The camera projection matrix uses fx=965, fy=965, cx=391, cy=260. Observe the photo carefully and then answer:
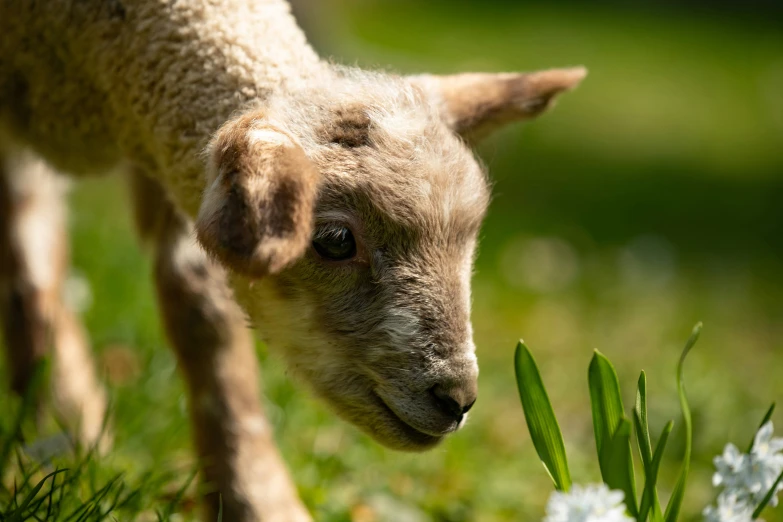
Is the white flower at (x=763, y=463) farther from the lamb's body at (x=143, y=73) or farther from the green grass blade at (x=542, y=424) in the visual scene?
the lamb's body at (x=143, y=73)

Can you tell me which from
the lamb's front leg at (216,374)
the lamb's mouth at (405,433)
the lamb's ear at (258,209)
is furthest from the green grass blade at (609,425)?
the lamb's front leg at (216,374)

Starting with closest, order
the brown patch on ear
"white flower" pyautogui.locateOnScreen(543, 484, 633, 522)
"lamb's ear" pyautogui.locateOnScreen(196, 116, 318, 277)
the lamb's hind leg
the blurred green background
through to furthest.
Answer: "white flower" pyautogui.locateOnScreen(543, 484, 633, 522) → "lamb's ear" pyautogui.locateOnScreen(196, 116, 318, 277) → the brown patch on ear → the blurred green background → the lamb's hind leg

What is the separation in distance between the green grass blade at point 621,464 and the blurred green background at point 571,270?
3.62 feet

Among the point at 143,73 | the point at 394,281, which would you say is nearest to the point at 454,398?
the point at 394,281

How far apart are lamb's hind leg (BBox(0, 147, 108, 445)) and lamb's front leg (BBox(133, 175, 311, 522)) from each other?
21.0 inches

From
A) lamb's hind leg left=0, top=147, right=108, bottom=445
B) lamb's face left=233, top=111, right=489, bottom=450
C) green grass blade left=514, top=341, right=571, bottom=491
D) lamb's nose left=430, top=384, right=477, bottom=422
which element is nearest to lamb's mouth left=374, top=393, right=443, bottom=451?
lamb's face left=233, top=111, right=489, bottom=450

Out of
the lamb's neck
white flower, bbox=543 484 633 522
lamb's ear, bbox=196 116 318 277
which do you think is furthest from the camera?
the lamb's neck

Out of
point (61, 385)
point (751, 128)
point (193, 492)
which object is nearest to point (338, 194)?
point (193, 492)

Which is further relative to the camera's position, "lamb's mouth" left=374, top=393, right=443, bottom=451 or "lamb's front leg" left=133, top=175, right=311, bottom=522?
"lamb's front leg" left=133, top=175, right=311, bottom=522

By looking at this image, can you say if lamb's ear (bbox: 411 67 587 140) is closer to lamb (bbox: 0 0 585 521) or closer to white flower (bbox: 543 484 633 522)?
lamb (bbox: 0 0 585 521)

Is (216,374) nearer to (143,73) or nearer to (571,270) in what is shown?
(143,73)

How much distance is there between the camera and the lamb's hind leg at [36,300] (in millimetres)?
3951

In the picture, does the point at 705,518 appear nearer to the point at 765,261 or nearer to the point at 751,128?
the point at 765,261

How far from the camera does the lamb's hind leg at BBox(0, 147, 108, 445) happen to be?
3.95m
